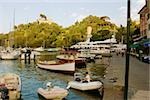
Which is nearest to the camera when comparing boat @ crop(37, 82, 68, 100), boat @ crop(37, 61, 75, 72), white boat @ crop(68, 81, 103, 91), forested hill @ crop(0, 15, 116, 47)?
boat @ crop(37, 82, 68, 100)

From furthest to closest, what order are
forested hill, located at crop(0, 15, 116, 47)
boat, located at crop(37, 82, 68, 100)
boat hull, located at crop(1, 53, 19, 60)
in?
boat hull, located at crop(1, 53, 19, 60), forested hill, located at crop(0, 15, 116, 47), boat, located at crop(37, 82, 68, 100)

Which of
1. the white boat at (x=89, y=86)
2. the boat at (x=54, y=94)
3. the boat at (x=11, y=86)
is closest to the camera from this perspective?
the boat at (x=11, y=86)

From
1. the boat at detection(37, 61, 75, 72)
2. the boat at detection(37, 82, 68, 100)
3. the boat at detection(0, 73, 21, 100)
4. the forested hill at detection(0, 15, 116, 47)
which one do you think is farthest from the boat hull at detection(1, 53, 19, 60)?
the boat at detection(37, 82, 68, 100)

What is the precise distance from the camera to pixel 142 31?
2944 centimetres

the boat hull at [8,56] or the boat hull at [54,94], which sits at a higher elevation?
the boat hull at [8,56]

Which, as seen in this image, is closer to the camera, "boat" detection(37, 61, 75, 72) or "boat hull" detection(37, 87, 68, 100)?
"boat hull" detection(37, 87, 68, 100)

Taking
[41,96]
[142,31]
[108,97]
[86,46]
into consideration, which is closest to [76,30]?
[86,46]

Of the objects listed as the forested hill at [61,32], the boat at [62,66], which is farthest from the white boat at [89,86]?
the forested hill at [61,32]

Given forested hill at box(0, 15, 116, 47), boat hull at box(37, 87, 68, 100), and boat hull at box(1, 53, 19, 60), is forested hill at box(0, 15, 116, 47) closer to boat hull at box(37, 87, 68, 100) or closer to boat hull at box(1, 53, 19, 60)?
boat hull at box(1, 53, 19, 60)

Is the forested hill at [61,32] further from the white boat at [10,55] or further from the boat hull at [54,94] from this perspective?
the boat hull at [54,94]

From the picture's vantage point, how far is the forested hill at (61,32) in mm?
21570

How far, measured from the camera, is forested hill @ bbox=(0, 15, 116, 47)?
70.8ft

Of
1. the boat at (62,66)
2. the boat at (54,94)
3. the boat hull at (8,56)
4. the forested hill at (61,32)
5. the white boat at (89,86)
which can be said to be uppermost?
the forested hill at (61,32)

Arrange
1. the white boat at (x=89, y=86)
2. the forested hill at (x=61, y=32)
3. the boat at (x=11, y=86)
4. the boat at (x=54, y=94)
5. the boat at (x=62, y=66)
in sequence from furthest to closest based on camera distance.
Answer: the forested hill at (x=61, y=32) → the boat at (x=62, y=66) → the white boat at (x=89, y=86) → the boat at (x=54, y=94) → the boat at (x=11, y=86)
